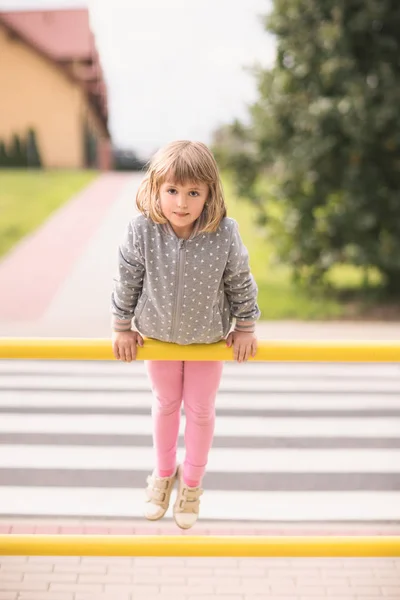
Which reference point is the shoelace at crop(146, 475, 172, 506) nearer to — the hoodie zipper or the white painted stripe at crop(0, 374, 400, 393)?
the hoodie zipper

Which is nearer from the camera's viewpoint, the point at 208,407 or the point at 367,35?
the point at 208,407

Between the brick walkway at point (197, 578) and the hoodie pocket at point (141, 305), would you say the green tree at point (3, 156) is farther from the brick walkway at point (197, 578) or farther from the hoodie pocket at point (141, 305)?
the hoodie pocket at point (141, 305)

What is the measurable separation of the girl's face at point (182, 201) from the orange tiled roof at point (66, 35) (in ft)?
106

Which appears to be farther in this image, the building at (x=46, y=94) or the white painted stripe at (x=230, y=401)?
the building at (x=46, y=94)

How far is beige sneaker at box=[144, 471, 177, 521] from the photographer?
8.77 feet

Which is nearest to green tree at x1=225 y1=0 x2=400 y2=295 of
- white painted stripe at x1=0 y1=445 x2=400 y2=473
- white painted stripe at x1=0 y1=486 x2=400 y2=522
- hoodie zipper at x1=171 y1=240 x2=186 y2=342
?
white painted stripe at x1=0 y1=445 x2=400 y2=473

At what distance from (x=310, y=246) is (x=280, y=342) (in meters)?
7.05

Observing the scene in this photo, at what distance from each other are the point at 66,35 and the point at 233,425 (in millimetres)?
35886

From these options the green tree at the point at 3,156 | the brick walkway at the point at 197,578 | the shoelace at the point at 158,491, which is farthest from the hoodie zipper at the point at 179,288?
the green tree at the point at 3,156

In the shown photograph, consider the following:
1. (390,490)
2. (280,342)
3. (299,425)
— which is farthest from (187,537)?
(299,425)

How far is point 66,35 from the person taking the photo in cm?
3616

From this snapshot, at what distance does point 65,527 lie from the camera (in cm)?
331

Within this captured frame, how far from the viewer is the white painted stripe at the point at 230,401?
5.21 m

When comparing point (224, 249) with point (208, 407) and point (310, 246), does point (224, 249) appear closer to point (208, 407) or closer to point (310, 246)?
point (208, 407)
